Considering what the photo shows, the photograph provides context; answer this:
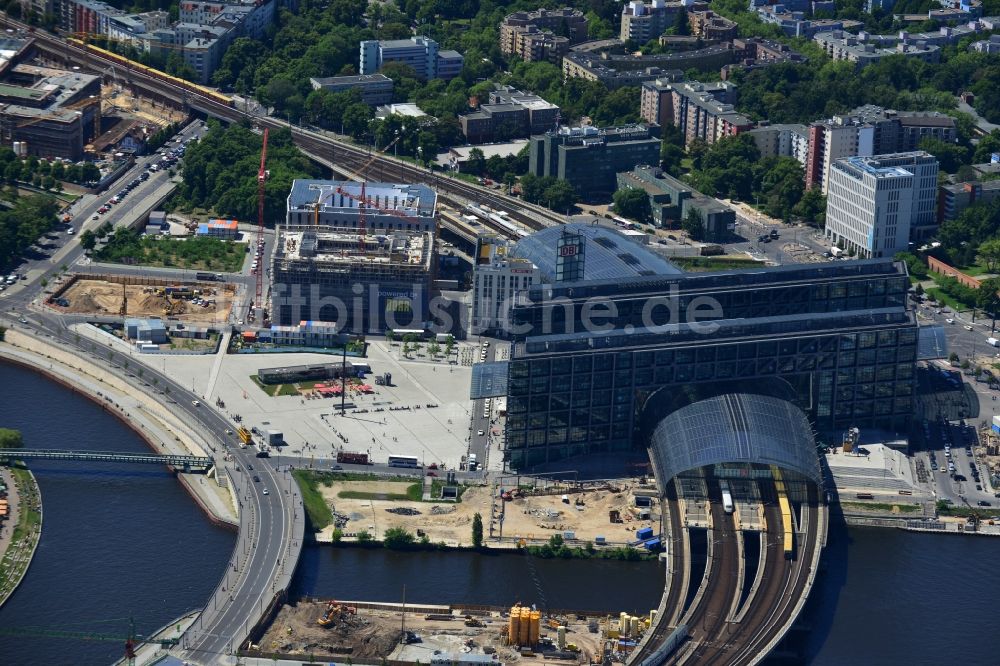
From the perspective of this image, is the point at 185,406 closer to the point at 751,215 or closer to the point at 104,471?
the point at 104,471

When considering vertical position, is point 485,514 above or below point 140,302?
below

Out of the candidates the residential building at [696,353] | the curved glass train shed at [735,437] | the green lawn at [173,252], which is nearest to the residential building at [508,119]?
the green lawn at [173,252]

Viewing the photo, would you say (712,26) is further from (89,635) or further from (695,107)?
(89,635)

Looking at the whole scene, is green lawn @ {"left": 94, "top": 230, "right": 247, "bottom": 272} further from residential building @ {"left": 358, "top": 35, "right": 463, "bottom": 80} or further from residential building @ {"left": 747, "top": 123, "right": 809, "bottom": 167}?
residential building @ {"left": 358, "top": 35, "right": 463, "bottom": 80}

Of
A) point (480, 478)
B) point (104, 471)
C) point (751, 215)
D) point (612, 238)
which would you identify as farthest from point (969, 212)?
point (104, 471)

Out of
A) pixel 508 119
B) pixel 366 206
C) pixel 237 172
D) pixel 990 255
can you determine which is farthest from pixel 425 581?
pixel 508 119

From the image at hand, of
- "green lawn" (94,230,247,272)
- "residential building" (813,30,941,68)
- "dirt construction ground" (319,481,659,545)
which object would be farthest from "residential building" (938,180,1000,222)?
"dirt construction ground" (319,481,659,545)
